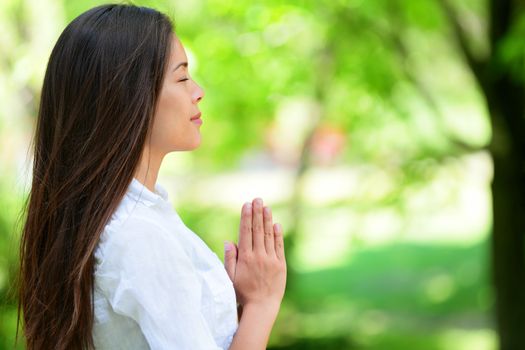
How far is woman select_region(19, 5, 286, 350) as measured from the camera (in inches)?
59.5

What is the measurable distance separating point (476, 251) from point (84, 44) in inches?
484

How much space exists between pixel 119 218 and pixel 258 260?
0.31m

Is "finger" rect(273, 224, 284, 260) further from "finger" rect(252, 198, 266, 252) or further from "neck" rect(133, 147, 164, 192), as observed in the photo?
"neck" rect(133, 147, 164, 192)

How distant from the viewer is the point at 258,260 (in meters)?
1.75

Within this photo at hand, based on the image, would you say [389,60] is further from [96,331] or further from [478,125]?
[478,125]

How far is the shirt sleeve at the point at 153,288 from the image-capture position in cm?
149

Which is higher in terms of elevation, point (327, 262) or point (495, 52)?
point (495, 52)

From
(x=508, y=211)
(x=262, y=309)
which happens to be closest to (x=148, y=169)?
(x=262, y=309)

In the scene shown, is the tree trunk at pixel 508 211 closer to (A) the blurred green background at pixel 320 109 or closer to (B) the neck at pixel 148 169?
(A) the blurred green background at pixel 320 109

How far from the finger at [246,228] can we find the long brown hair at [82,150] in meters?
0.26

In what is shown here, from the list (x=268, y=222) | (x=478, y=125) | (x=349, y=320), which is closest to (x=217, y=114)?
(x=349, y=320)

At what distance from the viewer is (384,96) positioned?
6.13 m

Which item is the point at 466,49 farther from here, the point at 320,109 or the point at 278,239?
the point at 278,239

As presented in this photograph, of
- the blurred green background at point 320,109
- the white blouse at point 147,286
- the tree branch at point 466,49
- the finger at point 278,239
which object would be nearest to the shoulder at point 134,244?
the white blouse at point 147,286
